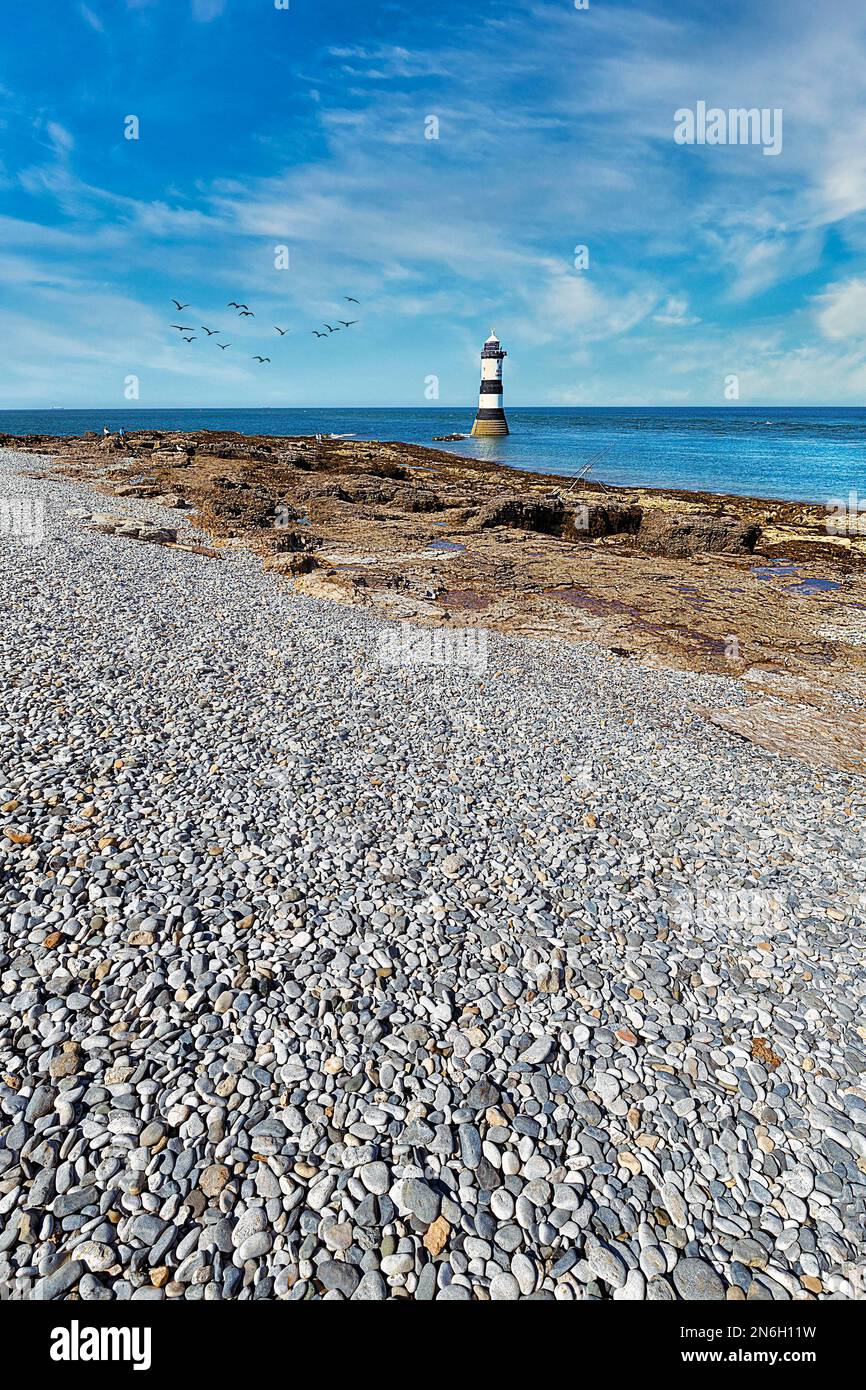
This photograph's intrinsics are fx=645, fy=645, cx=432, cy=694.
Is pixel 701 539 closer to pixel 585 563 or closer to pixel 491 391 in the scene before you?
pixel 585 563

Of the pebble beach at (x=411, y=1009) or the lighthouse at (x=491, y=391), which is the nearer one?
the pebble beach at (x=411, y=1009)

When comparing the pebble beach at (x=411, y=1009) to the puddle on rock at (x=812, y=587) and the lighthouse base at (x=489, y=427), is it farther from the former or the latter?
the lighthouse base at (x=489, y=427)

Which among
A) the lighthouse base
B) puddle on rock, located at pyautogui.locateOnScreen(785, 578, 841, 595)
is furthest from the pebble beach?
the lighthouse base

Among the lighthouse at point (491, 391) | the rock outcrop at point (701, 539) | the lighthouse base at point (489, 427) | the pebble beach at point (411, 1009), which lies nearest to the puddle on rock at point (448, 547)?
the rock outcrop at point (701, 539)

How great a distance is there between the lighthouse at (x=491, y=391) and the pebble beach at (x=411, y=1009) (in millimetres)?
84008

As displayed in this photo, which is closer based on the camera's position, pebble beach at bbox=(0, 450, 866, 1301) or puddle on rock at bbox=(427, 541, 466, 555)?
pebble beach at bbox=(0, 450, 866, 1301)

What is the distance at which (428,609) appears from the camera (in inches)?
806

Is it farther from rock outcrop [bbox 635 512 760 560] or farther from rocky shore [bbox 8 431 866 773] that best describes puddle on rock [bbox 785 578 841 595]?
rock outcrop [bbox 635 512 760 560]

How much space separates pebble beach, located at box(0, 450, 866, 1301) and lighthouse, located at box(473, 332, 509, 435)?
84.0 meters

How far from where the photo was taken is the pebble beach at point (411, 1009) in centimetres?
421

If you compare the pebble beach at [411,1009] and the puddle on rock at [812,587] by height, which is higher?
the puddle on rock at [812,587]

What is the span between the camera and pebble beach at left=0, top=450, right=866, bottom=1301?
4.21 meters
